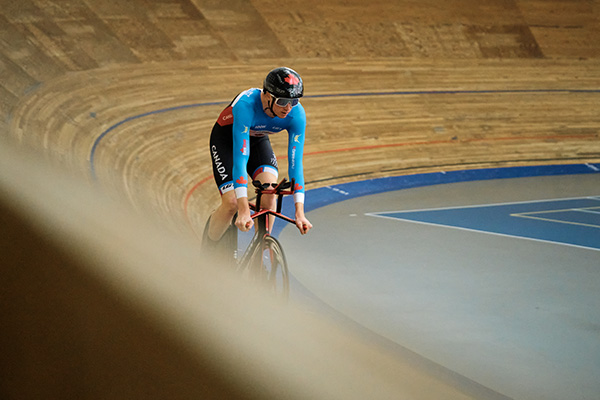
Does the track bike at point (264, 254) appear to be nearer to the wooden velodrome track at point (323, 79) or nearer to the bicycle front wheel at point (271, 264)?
the bicycle front wheel at point (271, 264)

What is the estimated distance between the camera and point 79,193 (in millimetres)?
732

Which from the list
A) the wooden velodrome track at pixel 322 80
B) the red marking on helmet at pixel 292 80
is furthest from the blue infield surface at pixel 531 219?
the red marking on helmet at pixel 292 80

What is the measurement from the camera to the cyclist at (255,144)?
2.15m

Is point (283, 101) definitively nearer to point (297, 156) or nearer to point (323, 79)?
point (297, 156)

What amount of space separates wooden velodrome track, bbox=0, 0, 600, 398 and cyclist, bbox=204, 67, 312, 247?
0.92 metres

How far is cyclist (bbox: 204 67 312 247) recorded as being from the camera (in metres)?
2.15

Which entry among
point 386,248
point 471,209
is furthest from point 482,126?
point 386,248

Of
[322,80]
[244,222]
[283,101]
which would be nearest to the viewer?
[244,222]

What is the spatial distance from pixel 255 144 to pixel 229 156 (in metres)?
0.12

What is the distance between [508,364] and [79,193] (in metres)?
1.85

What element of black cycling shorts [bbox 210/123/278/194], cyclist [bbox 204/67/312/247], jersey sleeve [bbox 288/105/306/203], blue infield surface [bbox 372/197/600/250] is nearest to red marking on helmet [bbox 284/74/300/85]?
cyclist [bbox 204/67/312/247]

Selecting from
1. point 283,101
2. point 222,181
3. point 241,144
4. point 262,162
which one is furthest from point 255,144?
point 283,101

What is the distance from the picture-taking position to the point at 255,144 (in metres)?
2.61

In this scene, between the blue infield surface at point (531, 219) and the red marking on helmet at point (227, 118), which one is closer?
the red marking on helmet at point (227, 118)
